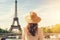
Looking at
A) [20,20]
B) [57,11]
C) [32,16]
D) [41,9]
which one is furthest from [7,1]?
[32,16]

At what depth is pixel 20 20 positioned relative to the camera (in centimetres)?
284

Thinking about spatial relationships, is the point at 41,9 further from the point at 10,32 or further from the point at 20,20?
the point at 10,32

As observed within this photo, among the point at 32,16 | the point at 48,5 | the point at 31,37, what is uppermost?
the point at 48,5

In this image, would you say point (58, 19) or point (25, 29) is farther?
point (58, 19)

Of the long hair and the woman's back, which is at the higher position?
the long hair

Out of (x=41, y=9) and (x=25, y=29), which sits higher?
(x=41, y=9)

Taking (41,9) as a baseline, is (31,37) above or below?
below

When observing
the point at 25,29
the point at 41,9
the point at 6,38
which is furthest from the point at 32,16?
the point at 6,38

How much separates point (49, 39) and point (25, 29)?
1.53m

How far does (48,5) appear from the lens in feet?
9.36

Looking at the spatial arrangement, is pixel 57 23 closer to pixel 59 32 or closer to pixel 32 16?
pixel 59 32

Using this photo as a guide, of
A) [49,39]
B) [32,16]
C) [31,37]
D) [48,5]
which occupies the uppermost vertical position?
[48,5]

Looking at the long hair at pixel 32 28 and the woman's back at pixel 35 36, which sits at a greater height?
the long hair at pixel 32 28

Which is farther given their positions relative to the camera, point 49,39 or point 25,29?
point 49,39
